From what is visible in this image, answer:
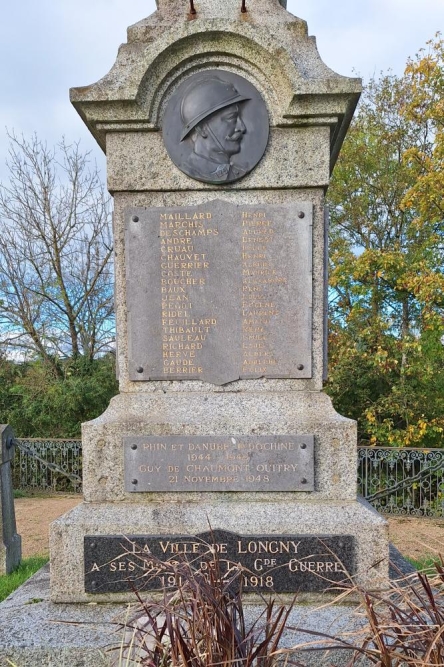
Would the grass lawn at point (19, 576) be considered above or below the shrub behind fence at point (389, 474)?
above

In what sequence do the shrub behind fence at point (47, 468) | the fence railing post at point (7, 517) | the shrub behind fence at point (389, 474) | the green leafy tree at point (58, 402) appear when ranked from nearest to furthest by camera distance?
1. the fence railing post at point (7, 517)
2. the shrub behind fence at point (389, 474)
3. the shrub behind fence at point (47, 468)
4. the green leafy tree at point (58, 402)

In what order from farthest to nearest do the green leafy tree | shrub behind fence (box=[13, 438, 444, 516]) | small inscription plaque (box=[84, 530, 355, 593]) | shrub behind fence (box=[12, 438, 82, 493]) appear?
the green leafy tree → shrub behind fence (box=[12, 438, 82, 493]) → shrub behind fence (box=[13, 438, 444, 516]) → small inscription plaque (box=[84, 530, 355, 593])

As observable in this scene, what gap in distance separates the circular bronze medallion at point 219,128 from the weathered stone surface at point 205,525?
1878 mm

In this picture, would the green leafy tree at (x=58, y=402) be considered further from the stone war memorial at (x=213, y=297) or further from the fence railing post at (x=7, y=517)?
the stone war memorial at (x=213, y=297)

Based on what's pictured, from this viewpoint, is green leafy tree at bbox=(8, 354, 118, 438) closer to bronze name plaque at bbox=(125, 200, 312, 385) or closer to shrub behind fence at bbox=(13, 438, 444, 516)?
shrub behind fence at bbox=(13, 438, 444, 516)

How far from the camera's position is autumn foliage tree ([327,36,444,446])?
10.2 meters

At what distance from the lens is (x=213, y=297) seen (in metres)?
3.25

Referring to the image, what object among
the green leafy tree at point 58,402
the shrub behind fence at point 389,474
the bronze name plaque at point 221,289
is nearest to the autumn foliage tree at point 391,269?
the shrub behind fence at point 389,474

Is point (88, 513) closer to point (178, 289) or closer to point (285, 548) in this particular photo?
point (285, 548)

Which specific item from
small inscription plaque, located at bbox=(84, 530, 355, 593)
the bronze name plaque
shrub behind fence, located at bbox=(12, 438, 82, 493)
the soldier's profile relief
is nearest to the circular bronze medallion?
the soldier's profile relief

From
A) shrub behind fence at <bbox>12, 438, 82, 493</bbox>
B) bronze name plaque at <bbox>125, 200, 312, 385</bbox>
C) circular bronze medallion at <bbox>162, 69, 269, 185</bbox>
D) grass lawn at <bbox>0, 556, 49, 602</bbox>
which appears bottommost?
shrub behind fence at <bbox>12, 438, 82, 493</bbox>

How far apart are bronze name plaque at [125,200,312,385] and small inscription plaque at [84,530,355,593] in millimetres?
887

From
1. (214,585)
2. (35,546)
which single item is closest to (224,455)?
(214,585)

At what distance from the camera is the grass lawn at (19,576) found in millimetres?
4844
